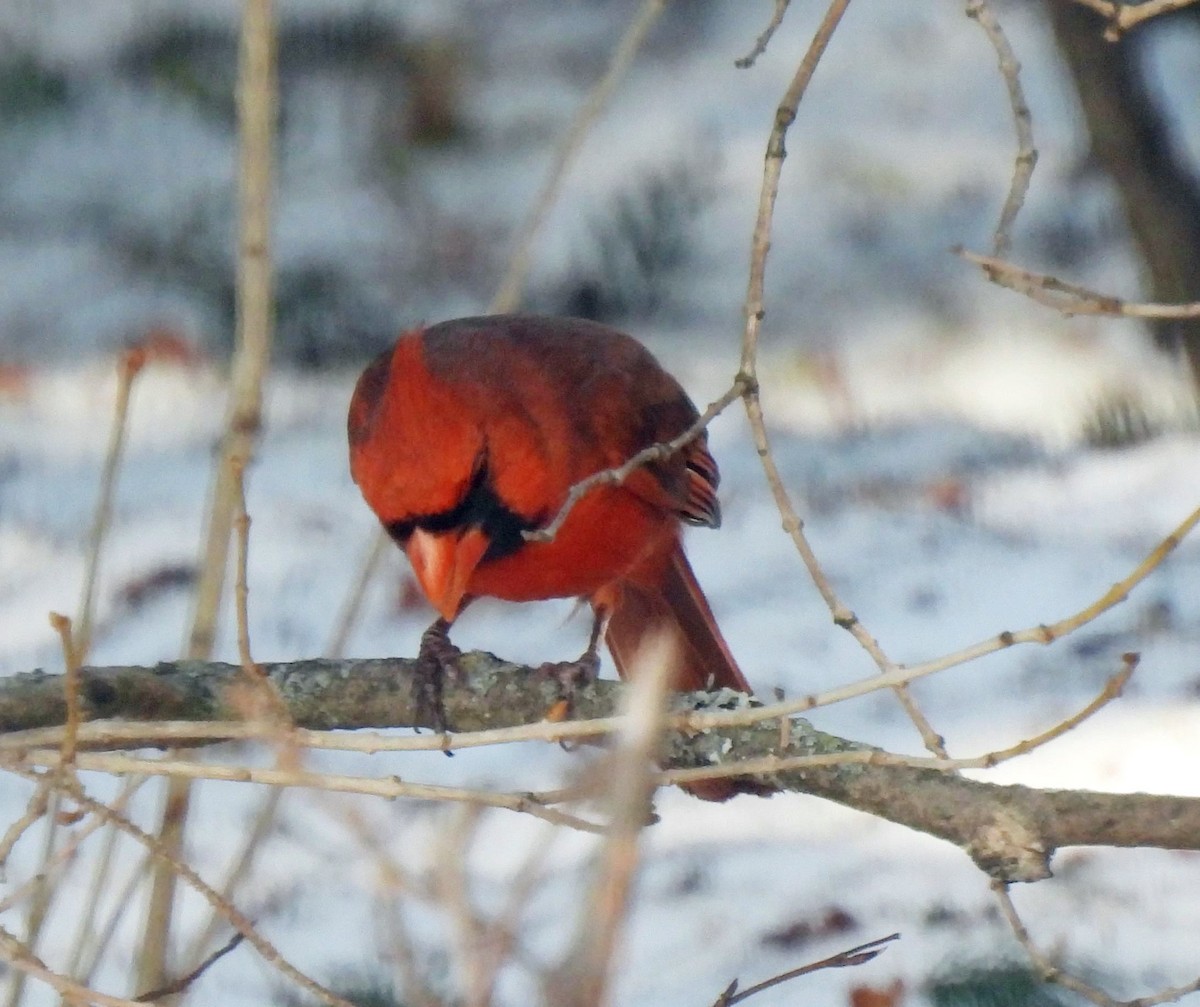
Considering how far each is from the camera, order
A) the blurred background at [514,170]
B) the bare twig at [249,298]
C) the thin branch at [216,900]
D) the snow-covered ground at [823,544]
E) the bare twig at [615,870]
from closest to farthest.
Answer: the bare twig at [615,870] < the thin branch at [216,900] < the bare twig at [249,298] < the snow-covered ground at [823,544] < the blurred background at [514,170]

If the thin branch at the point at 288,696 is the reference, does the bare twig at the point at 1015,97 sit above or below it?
above

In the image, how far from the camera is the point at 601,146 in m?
6.34

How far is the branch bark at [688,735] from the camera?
175 cm

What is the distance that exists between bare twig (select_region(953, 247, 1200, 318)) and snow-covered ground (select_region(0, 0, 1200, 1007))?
0.59 meters

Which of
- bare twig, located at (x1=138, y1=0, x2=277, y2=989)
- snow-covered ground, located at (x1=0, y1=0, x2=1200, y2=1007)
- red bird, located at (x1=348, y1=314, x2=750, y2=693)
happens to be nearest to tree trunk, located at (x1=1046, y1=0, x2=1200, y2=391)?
snow-covered ground, located at (x1=0, y1=0, x2=1200, y2=1007)

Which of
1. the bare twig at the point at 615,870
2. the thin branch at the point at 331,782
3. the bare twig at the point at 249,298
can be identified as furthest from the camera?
the bare twig at the point at 249,298

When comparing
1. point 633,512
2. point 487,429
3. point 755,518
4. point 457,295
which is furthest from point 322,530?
point 487,429

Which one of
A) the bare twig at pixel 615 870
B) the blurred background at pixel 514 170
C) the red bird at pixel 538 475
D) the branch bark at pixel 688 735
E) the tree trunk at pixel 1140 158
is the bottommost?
the bare twig at pixel 615 870

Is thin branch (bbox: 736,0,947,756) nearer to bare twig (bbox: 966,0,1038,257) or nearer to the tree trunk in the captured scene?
bare twig (bbox: 966,0,1038,257)

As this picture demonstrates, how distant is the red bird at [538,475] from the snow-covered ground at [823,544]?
288 mm

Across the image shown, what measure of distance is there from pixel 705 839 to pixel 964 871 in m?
0.44

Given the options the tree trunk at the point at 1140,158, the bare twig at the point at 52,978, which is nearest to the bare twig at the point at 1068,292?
the bare twig at the point at 52,978

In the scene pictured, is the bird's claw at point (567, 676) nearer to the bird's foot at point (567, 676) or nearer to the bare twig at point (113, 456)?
the bird's foot at point (567, 676)

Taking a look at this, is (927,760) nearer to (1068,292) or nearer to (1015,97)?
(1068,292)
